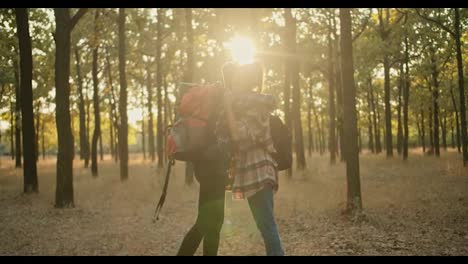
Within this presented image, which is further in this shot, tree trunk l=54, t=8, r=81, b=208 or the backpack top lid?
tree trunk l=54, t=8, r=81, b=208

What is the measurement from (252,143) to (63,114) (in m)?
8.83

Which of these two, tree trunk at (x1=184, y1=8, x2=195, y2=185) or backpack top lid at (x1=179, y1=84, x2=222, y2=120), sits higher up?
tree trunk at (x1=184, y1=8, x2=195, y2=185)

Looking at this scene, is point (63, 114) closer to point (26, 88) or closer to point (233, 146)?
point (26, 88)

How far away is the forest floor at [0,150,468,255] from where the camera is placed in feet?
24.1

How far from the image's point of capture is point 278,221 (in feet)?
31.7

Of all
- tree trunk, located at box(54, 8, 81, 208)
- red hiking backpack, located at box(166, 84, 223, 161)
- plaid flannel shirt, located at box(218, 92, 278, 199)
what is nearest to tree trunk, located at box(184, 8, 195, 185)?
tree trunk, located at box(54, 8, 81, 208)

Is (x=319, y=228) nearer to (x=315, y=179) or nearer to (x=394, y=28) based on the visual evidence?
(x=315, y=179)

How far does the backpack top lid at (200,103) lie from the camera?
15.0 ft

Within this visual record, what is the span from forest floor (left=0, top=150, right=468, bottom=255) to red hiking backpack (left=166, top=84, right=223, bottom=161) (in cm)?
304

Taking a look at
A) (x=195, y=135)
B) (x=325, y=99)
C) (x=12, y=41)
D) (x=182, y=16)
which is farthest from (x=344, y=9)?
(x=325, y=99)

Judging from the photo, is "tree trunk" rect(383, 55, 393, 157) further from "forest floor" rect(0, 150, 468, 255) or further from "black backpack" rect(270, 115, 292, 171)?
"black backpack" rect(270, 115, 292, 171)

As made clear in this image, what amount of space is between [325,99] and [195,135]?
42.7 meters

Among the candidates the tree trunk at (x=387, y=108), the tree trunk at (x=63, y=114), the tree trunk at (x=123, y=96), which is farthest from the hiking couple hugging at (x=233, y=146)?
the tree trunk at (x=387, y=108)

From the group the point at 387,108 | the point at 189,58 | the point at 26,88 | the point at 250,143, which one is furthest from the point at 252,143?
the point at 387,108
